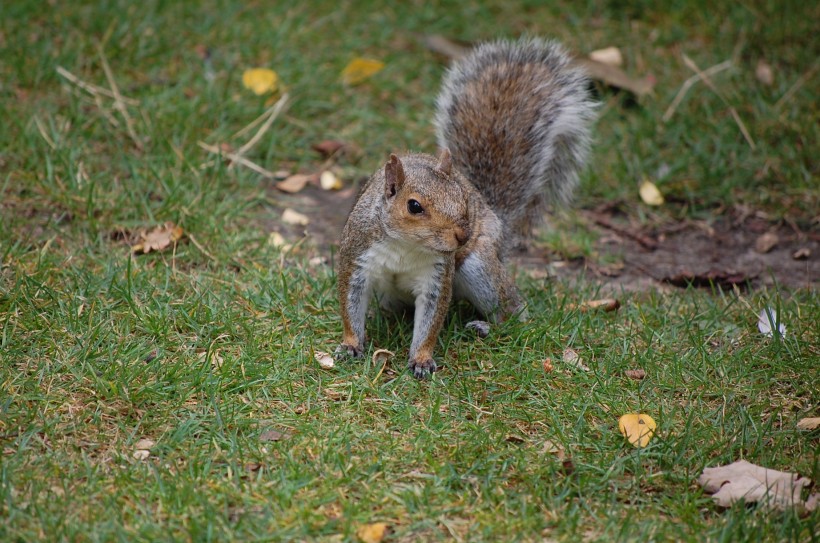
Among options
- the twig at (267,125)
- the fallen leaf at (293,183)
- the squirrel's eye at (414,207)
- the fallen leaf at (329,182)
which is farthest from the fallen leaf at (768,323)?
the twig at (267,125)

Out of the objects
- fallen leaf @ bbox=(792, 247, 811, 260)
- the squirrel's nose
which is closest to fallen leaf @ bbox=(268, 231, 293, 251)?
the squirrel's nose

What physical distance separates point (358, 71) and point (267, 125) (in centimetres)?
60

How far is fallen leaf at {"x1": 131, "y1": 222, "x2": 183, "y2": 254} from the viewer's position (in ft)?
10.5

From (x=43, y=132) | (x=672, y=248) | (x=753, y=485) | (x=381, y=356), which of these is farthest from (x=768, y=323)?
(x=43, y=132)

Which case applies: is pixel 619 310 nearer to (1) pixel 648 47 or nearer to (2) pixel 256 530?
(2) pixel 256 530

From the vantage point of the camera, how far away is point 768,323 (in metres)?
2.96

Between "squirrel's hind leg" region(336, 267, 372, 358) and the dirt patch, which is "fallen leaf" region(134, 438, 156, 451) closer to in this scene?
"squirrel's hind leg" region(336, 267, 372, 358)

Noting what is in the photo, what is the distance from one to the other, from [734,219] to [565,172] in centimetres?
100

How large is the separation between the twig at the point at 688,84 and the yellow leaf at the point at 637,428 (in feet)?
7.09

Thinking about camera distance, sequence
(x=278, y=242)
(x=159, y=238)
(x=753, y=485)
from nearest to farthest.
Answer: (x=753, y=485), (x=159, y=238), (x=278, y=242)

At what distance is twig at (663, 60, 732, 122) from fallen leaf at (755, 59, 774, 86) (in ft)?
0.47

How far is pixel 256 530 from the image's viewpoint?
78.9 inches

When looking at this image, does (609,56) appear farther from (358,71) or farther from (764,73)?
(358,71)

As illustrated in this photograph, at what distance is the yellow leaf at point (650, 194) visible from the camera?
3.92 meters
